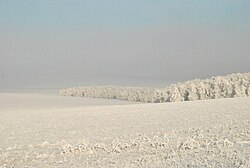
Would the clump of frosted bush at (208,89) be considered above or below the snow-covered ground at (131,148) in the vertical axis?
above

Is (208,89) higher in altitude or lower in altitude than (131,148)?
higher

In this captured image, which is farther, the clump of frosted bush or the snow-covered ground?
the clump of frosted bush

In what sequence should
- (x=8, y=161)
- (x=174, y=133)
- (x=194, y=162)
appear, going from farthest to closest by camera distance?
1. (x=174, y=133)
2. (x=8, y=161)
3. (x=194, y=162)

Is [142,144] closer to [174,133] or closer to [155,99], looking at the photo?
[174,133]

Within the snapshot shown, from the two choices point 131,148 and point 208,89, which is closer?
point 131,148

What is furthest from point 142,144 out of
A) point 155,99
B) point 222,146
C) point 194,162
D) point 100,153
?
point 155,99

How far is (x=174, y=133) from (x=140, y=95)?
206ft

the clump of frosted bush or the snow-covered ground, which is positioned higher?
the clump of frosted bush

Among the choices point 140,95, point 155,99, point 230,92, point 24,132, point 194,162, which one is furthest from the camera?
point 140,95

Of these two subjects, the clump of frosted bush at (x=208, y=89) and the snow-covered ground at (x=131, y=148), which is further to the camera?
the clump of frosted bush at (x=208, y=89)

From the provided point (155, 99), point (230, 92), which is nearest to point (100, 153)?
point (230, 92)

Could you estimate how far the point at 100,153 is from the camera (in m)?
16.1

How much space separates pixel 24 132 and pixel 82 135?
407 centimetres

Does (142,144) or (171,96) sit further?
(171,96)
